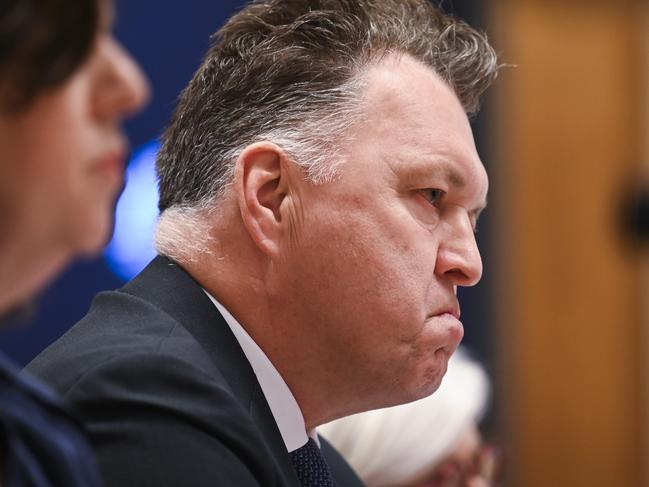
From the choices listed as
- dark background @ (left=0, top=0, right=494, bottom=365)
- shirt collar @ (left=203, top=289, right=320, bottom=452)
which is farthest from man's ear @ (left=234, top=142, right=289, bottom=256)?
dark background @ (left=0, top=0, right=494, bottom=365)

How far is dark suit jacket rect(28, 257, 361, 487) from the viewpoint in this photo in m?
1.10

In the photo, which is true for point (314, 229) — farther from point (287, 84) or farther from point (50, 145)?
point (50, 145)

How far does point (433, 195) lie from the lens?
1.50 m

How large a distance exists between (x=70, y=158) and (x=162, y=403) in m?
0.36

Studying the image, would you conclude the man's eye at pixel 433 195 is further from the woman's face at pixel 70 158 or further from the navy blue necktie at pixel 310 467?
the woman's face at pixel 70 158

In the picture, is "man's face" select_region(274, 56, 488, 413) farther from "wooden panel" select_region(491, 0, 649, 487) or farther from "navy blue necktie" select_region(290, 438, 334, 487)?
"wooden panel" select_region(491, 0, 649, 487)

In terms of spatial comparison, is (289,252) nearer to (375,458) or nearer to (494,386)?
(375,458)

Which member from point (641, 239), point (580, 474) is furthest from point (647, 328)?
point (580, 474)

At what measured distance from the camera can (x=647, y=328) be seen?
535 centimetres

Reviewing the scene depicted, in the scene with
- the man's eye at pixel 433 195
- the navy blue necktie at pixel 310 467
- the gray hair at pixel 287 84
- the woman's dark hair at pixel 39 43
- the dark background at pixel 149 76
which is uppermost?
the woman's dark hair at pixel 39 43

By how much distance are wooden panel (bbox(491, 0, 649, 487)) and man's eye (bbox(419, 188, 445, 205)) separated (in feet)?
12.3

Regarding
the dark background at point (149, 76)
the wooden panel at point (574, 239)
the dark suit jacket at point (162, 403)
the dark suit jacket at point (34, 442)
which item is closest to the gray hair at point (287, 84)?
the dark suit jacket at point (162, 403)

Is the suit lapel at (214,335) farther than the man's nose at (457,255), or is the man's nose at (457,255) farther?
the man's nose at (457,255)

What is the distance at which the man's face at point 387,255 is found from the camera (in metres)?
1.43
